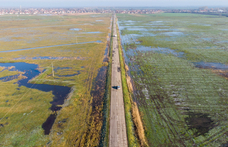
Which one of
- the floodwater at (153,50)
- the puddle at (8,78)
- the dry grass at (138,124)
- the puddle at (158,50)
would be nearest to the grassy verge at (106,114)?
the dry grass at (138,124)

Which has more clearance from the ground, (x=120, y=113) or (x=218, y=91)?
(x=218, y=91)

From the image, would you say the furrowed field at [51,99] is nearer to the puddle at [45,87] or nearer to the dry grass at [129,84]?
the puddle at [45,87]

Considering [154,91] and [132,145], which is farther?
[154,91]

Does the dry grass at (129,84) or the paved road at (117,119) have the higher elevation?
the dry grass at (129,84)

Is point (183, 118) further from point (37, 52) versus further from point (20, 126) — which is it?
point (37, 52)

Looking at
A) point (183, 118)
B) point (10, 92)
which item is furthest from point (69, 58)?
point (183, 118)

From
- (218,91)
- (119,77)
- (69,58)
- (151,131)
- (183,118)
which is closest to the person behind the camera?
(151,131)
